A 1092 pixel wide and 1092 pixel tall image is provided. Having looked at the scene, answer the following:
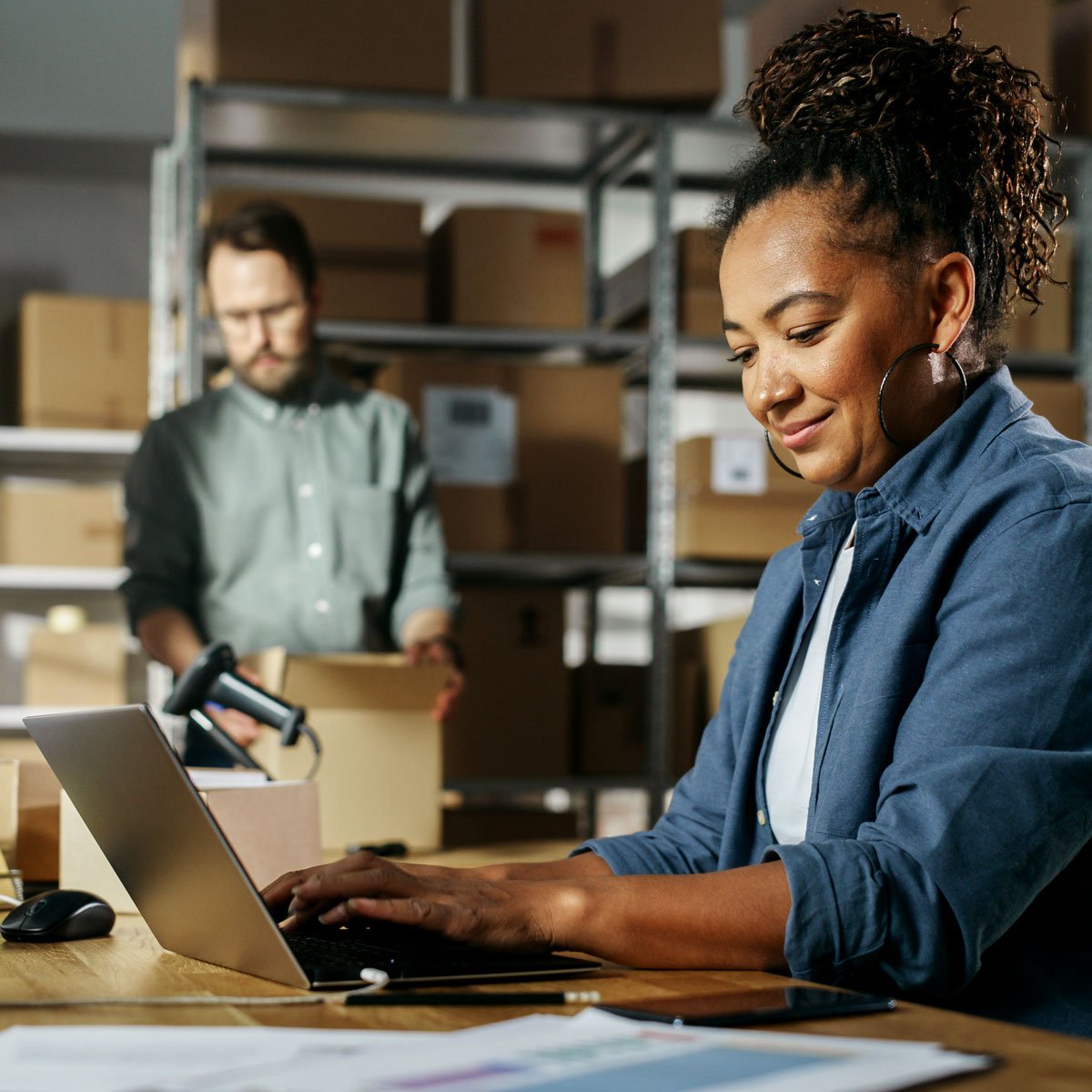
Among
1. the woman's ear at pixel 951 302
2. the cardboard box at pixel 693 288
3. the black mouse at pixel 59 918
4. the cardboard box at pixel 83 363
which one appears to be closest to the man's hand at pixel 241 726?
the black mouse at pixel 59 918

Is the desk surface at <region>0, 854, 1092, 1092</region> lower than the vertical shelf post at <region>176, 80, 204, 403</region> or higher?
lower

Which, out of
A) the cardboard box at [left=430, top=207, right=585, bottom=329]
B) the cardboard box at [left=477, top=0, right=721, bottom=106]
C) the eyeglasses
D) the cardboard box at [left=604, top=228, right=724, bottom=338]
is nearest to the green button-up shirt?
the eyeglasses

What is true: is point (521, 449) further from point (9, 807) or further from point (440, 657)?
point (9, 807)

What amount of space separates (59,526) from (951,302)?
10.2 ft

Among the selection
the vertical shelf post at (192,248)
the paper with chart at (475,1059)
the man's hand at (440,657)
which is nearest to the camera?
the paper with chart at (475,1059)

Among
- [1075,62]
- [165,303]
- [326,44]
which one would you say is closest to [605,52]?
[326,44]

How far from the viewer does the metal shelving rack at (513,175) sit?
3016 mm

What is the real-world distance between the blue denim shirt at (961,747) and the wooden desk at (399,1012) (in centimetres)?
9

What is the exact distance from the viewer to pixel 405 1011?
711 millimetres

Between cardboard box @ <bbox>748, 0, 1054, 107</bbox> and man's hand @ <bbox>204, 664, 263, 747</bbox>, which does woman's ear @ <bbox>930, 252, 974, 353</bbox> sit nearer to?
man's hand @ <bbox>204, 664, 263, 747</bbox>

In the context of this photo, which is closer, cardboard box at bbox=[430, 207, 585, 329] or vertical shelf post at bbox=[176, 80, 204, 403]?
vertical shelf post at bbox=[176, 80, 204, 403]

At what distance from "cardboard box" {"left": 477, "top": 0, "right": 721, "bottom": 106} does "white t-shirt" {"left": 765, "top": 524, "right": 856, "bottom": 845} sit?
2.23 metres

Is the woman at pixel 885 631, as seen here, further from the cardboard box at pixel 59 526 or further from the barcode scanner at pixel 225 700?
the cardboard box at pixel 59 526

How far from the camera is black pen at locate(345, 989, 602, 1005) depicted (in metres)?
0.72
